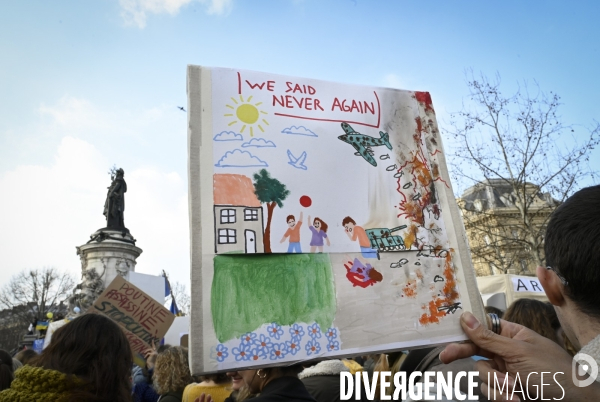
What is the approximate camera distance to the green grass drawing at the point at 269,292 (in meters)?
1.55

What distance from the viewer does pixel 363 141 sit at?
199 centimetres

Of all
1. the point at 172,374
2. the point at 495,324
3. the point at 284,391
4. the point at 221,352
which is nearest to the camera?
the point at 221,352

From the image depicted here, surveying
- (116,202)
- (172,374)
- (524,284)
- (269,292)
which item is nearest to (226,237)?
(269,292)

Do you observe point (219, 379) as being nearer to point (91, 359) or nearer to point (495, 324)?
point (91, 359)

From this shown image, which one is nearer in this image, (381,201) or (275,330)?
(275,330)

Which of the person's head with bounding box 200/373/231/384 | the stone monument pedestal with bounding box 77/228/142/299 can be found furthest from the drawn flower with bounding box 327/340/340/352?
the stone monument pedestal with bounding box 77/228/142/299

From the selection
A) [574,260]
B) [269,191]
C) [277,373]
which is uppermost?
[269,191]

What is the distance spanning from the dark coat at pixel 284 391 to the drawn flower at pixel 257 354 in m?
0.76

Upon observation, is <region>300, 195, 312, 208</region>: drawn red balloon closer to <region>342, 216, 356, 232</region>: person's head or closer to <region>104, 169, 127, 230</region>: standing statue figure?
<region>342, 216, 356, 232</region>: person's head

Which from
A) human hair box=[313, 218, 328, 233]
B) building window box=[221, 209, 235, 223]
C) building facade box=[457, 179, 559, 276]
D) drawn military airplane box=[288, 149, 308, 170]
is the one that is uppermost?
building facade box=[457, 179, 559, 276]

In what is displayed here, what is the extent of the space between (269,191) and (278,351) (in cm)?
62

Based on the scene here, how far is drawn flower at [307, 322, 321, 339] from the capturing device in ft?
5.31

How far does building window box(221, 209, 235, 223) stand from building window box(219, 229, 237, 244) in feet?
0.13

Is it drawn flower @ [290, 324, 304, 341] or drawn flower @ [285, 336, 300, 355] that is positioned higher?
drawn flower @ [290, 324, 304, 341]
